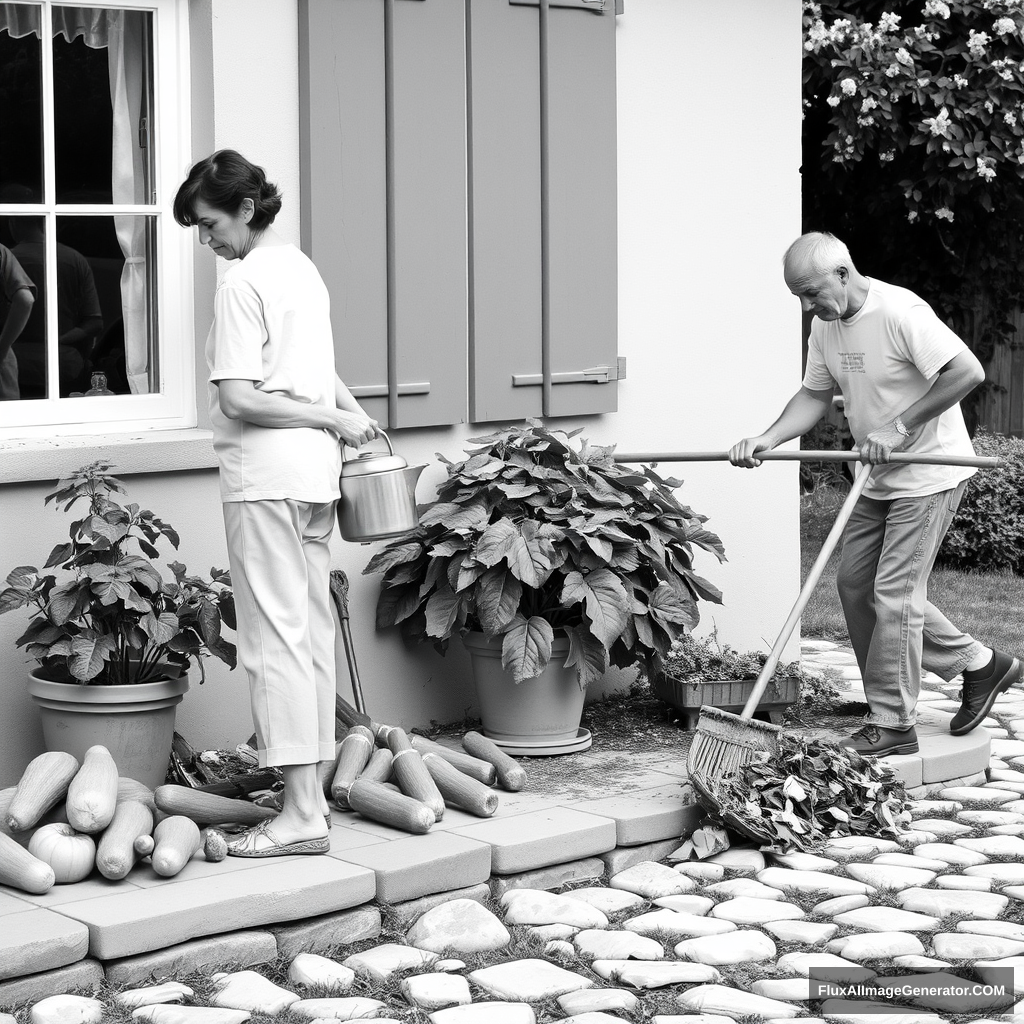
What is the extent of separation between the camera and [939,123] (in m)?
10.6

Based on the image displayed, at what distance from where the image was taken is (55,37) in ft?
15.6

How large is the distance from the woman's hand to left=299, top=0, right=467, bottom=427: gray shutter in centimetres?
110

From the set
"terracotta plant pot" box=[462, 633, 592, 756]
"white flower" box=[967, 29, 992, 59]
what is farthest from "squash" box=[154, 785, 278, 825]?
"white flower" box=[967, 29, 992, 59]

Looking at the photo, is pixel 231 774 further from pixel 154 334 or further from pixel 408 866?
pixel 154 334

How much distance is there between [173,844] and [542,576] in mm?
1590

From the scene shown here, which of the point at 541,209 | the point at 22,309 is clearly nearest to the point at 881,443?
the point at 541,209

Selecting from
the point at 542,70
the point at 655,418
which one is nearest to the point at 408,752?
the point at 655,418

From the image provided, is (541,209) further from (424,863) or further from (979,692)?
(424,863)

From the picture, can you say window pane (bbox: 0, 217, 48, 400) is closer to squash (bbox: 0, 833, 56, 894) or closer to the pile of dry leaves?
squash (bbox: 0, 833, 56, 894)

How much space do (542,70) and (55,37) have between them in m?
1.76

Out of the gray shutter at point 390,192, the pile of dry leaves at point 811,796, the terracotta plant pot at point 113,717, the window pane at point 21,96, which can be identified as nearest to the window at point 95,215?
the window pane at point 21,96

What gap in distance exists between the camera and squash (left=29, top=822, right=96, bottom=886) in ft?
12.5

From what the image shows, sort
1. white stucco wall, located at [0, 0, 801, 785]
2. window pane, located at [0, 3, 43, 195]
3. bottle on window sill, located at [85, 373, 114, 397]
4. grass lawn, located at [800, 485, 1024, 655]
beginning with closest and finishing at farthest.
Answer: window pane, located at [0, 3, 43, 195] → bottle on window sill, located at [85, 373, 114, 397] → white stucco wall, located at [0, 0, 801, 785] → grass lawn, located at [800, 485, 1024, 655]

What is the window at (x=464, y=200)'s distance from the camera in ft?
16.8
